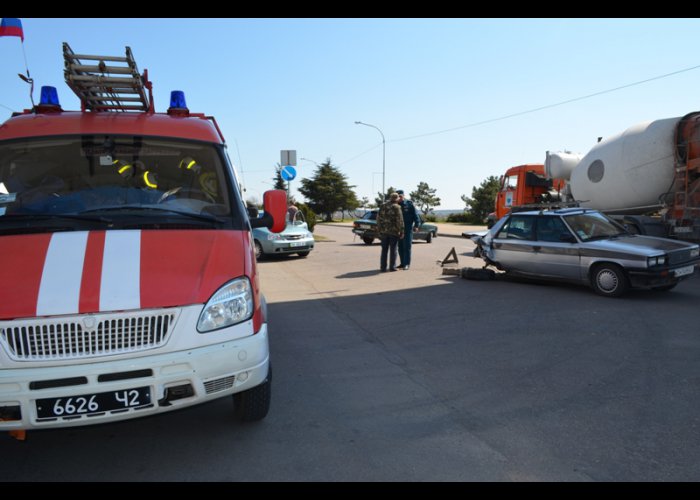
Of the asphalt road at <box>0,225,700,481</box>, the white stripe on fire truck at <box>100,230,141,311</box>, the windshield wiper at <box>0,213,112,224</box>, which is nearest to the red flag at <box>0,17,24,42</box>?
the windshield wiper at <box>0,213,112,224</box>

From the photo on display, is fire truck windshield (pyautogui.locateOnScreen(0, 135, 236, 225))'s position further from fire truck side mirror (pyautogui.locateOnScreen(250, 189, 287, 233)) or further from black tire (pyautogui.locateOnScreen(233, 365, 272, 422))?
black tire (pyautogui.locateOnScreen(233, 365, 272, 422))

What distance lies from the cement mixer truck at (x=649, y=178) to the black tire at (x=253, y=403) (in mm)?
11494

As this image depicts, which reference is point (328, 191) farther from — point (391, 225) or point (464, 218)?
point (391, 225)

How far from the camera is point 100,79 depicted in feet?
15.4

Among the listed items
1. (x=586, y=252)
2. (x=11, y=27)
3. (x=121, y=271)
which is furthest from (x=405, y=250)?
(x=121, y=271)

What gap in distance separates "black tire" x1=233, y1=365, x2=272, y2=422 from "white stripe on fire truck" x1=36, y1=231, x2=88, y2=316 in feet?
4.08

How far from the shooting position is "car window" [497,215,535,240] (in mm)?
9781

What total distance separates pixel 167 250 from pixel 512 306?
19.2ft

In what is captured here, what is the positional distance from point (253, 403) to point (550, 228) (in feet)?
24.5

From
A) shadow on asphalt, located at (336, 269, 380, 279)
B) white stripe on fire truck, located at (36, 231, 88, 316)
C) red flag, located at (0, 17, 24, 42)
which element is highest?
red flag, located at (0, 17, 24, 42)

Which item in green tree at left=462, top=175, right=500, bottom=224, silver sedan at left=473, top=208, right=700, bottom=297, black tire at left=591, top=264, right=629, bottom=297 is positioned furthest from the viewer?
green tree at left=462, top=175, right=500, bottom=224

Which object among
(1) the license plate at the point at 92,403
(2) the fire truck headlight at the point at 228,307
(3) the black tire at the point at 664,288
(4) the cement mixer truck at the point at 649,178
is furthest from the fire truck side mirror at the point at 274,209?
(4) the cement mixer truck at the point at 649,178

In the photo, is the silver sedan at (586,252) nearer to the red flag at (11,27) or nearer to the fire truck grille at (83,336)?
the fire truck grille at (83,336)
